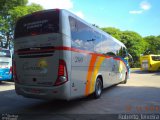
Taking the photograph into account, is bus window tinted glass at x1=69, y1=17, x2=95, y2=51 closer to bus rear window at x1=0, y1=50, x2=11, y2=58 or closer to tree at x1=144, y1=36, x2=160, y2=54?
bus rear window at x1=0, y1=50, x2=11, y2=58

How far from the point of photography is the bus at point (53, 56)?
677 centimetres

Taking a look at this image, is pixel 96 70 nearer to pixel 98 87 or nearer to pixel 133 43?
pixel 98 87

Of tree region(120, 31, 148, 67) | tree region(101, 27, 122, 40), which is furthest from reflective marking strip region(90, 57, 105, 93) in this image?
tree region(101, 27, 122, 40)

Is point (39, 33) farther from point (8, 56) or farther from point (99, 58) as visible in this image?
point (8, 56)

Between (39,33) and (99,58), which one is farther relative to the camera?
(99,58)

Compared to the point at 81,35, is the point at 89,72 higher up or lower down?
lower down

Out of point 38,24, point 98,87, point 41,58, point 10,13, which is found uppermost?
point 10,13

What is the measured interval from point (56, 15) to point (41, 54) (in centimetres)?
135

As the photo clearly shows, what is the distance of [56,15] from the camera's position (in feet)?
22.9

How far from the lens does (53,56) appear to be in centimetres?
681

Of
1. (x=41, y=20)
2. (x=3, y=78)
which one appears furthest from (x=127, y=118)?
(x=3, y=78)

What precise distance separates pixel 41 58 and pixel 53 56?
1.58 ft

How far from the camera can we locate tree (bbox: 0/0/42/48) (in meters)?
27.9

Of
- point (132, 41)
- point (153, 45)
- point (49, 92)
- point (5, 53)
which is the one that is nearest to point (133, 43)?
point (132, 41)
